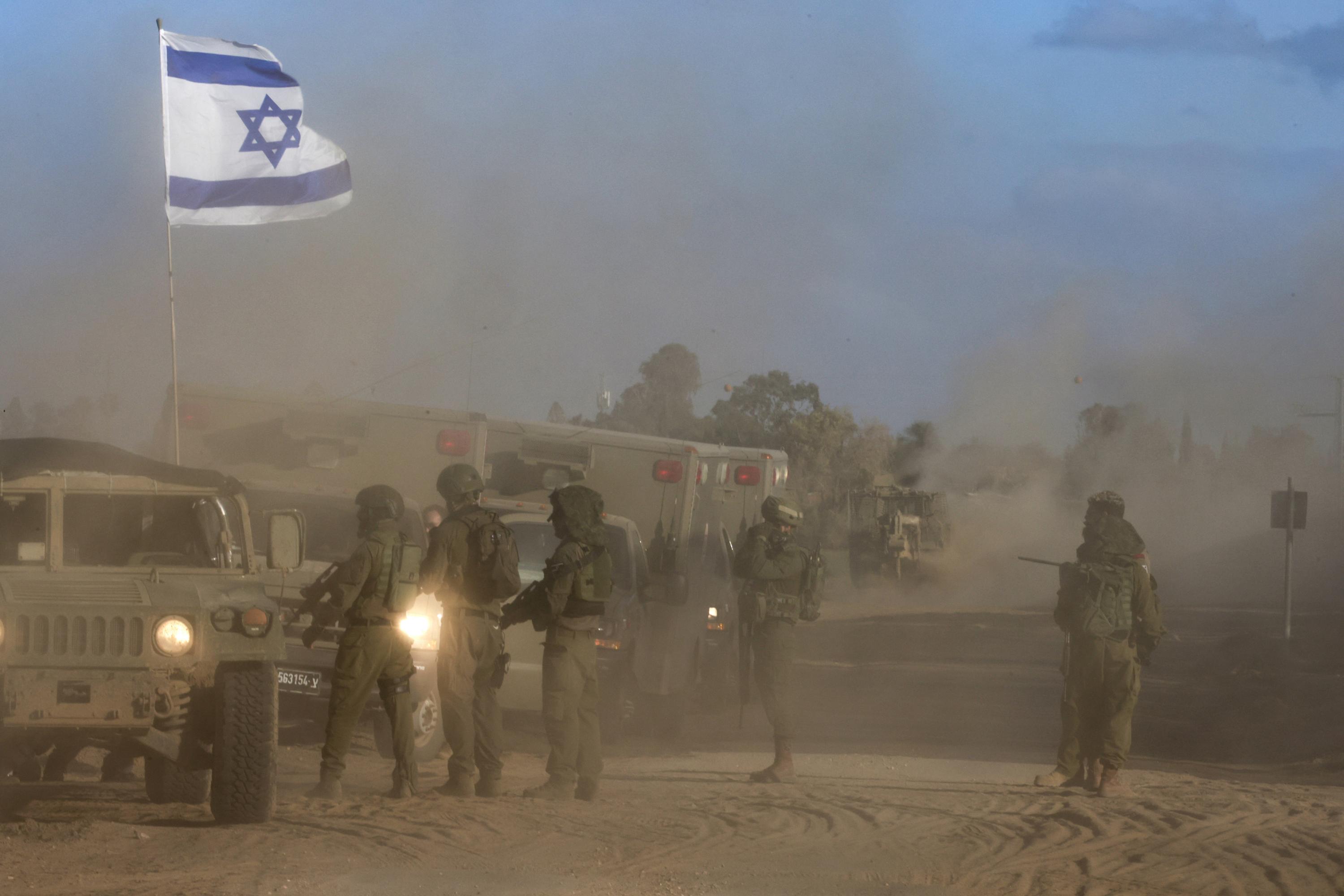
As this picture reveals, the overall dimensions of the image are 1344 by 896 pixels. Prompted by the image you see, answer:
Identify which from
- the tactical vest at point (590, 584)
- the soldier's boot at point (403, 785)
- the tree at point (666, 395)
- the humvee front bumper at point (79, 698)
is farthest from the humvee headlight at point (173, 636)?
the tree at point (666, 395)

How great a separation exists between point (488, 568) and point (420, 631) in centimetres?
170

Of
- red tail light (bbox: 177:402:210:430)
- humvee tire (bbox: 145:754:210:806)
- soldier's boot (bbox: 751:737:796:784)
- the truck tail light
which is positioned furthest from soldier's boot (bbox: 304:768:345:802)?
the truck tail light

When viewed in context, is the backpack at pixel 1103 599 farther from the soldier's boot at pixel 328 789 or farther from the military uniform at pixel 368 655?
the soldier's boot at pixel 328 789

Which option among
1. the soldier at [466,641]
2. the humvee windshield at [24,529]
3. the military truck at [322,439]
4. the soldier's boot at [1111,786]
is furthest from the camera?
the military truck at [322,439]

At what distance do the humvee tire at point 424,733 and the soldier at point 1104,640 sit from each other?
3.99 metres

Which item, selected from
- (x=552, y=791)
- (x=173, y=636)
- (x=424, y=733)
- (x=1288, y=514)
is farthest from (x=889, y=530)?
(x=173, y=636)

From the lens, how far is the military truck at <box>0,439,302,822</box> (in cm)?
629

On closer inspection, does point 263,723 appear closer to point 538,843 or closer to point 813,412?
point 538,843

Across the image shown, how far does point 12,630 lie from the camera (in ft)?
20.4

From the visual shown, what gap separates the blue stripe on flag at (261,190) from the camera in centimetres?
1189

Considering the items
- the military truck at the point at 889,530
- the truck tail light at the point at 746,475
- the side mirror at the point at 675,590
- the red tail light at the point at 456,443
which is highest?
the red tail light at the point at 456,443

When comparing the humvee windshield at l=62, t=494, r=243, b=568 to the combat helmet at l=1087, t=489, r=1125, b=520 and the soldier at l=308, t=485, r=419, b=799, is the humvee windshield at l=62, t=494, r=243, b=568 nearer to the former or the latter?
the soldier at l=308, t=485, r=419, b=799

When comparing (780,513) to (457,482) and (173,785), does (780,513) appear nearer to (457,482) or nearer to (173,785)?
(457,482)

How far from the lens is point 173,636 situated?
6484mm
